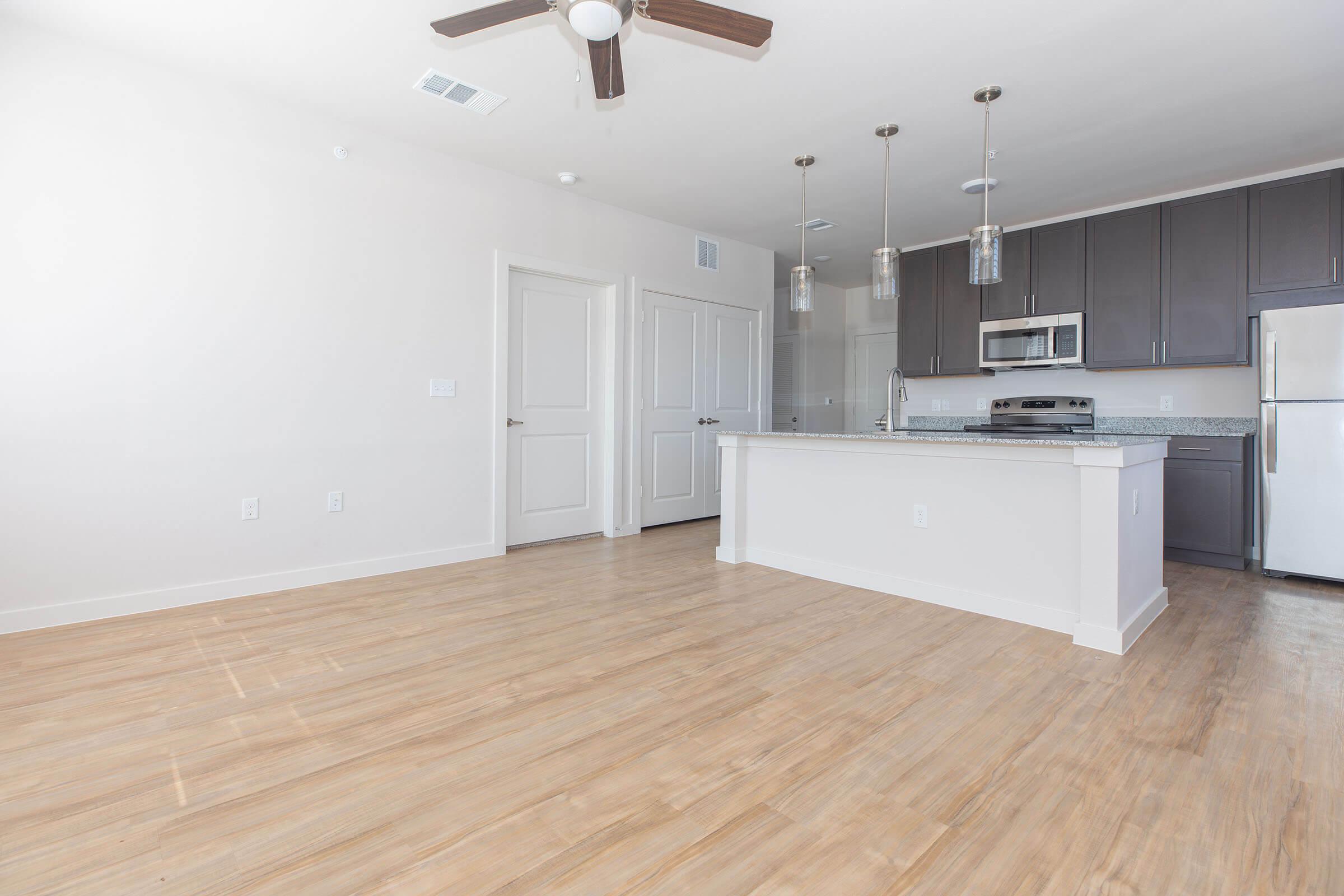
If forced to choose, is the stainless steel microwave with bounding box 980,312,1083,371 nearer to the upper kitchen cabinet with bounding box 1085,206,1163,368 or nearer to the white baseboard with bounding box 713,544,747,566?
the upper kitchen cabinet with bounding box 1085,206,1163,368

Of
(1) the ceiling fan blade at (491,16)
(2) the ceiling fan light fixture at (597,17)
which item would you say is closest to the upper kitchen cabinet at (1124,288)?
(2) the ceiling fan light fixture at (597,17)

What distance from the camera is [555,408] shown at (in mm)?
4629

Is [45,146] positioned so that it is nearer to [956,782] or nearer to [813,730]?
[813,730]

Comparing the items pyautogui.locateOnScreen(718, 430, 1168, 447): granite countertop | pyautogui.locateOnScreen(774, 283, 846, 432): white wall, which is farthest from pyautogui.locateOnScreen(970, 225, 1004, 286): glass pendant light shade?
pyautogui.locateOnScreen(774, 283, 846, 432): white wall

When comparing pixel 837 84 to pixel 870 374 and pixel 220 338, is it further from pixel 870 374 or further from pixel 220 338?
pixel 870 374

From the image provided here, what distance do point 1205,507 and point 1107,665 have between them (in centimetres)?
250

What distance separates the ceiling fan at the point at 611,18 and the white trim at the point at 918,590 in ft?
8.37

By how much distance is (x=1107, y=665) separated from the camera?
2.40 m

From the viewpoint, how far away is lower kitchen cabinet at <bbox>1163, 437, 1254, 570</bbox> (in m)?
3.98

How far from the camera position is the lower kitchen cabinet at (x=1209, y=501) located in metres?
3.98

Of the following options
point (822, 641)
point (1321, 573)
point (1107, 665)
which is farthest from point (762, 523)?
point (1321, 573)

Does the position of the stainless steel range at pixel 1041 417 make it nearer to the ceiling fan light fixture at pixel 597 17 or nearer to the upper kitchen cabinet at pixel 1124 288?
the upper kitchen cabinet at pixel 1124 288

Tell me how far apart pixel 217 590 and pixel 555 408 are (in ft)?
7.43

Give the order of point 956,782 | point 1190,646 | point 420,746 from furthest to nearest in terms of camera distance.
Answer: point 1190,646, point 420,746, point 956,782
